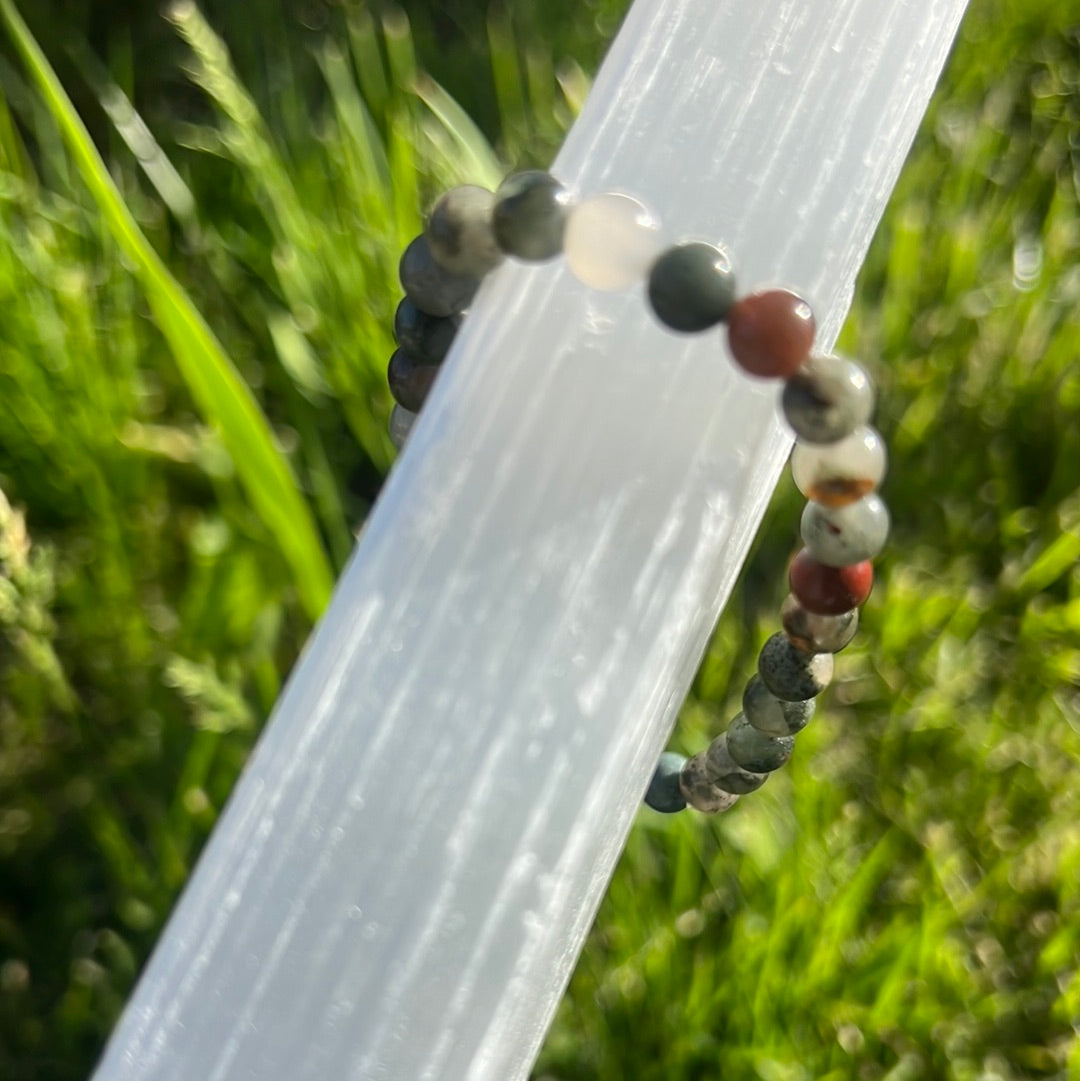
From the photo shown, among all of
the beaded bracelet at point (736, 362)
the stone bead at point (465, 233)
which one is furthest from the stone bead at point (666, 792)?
the stone bead at point (465, 233)

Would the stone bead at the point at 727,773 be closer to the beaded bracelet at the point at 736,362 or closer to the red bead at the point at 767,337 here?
the beaded bracelet at the point at 736,362

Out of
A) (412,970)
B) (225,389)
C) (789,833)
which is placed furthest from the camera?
(789,833)

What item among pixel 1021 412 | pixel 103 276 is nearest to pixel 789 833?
pixel 1021 412

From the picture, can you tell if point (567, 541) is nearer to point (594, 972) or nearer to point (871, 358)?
point (594, 972)

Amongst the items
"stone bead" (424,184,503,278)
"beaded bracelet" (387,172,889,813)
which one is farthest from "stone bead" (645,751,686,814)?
"stone bead" (424,184,503,278)

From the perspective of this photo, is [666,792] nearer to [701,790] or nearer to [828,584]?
[701,790]
